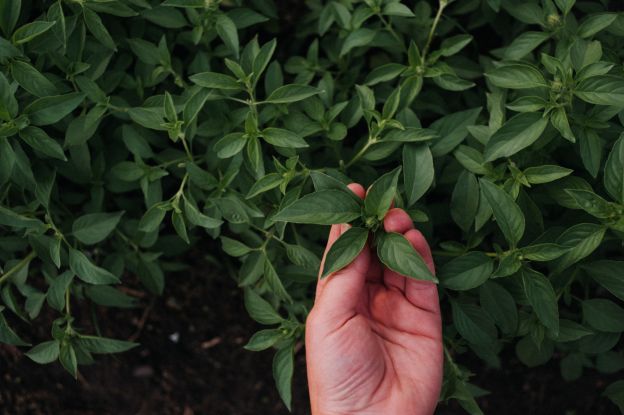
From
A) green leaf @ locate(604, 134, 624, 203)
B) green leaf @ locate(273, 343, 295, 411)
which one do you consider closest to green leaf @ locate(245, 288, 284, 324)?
green leaf @ locate(273, 343, 295, 411)

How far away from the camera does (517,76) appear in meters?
1.93

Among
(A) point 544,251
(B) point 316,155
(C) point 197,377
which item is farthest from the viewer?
(C) point 197,377

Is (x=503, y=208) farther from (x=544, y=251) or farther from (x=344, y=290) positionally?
(x=344, y=290)

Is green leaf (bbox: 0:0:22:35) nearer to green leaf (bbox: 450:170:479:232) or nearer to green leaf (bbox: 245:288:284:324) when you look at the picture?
green leaf (bbox: 245:288:284:324)

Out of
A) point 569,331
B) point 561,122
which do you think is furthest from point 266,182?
point 569,331

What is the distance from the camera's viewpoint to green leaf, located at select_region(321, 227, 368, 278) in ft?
5.62

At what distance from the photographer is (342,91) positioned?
248 centimetres

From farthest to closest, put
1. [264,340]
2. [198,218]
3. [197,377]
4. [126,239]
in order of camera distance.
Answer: [197,377] → [126,239] → [264,340] → [198,218]

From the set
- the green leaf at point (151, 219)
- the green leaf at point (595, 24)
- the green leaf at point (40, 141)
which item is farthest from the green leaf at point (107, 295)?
the green leaf at point (595, 24)

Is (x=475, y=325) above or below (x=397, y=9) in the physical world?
below

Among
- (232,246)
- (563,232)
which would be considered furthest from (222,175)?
(563,232)

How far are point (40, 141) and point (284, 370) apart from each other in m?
1.11

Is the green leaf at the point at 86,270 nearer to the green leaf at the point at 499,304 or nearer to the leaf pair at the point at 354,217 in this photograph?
the leaf pair at the point at 354,217

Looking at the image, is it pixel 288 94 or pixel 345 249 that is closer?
pixel 345 249
